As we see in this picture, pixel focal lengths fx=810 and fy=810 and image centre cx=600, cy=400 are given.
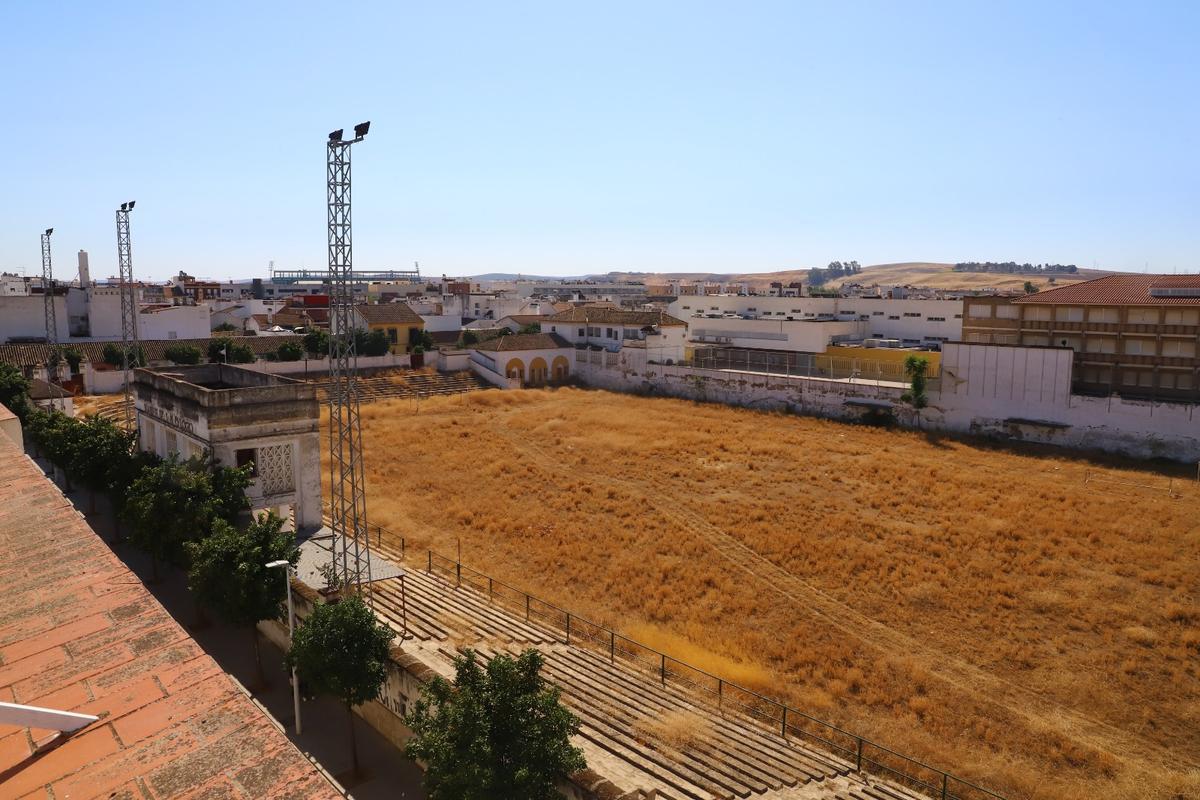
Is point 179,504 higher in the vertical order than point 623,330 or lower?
lower

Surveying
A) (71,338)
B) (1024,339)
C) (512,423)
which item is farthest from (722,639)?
(71,338)

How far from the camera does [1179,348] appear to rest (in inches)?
1598

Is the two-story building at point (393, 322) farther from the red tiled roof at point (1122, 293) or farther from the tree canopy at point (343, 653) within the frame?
the tree canopy at point (343, 653)

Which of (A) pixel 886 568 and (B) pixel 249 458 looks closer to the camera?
(B) pixel 249 458

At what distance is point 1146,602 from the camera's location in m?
22.8

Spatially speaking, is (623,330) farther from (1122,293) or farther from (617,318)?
(1122,293)

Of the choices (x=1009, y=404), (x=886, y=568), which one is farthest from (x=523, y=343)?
(x=886, y=568)

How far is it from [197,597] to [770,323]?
5143 cm

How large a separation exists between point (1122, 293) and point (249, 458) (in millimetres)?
44601

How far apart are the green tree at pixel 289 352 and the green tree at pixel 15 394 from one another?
748 inches

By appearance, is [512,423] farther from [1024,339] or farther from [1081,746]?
[1081,746]

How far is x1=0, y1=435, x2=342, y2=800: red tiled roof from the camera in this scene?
5.22 metres

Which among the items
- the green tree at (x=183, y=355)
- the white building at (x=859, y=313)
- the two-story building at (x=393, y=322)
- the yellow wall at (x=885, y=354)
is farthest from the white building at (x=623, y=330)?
the green tree at (x=183, y=355)

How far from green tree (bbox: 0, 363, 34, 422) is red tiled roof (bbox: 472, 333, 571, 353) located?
30.2m
